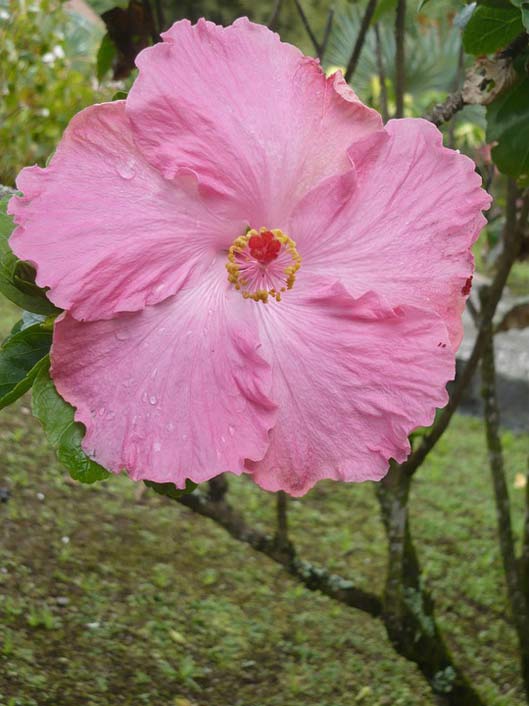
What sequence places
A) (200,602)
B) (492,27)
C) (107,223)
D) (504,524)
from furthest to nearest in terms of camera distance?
(200,602), (504,524), (492,27), (107,223)

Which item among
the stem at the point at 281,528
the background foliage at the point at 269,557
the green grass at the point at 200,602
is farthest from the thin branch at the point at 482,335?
the green grass at the point at 200,602

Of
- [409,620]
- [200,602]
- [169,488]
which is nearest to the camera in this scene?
[169,488]

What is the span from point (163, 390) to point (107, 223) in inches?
5.8

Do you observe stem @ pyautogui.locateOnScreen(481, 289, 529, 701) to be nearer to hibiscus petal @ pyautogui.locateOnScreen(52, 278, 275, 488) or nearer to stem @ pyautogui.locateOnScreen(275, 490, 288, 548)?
stem @ pyautogui.locateOnScreen(275, 490, 288, 548)

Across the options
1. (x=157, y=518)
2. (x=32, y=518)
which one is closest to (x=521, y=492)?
(x=157, y=518)

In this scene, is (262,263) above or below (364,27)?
above

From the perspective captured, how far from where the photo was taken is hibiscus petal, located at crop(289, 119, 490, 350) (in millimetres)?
813

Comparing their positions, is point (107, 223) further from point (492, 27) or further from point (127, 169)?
point (492, 27)

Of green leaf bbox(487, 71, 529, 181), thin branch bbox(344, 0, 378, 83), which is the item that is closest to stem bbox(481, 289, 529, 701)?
thin branch bbox(344, 0, 378, 83)

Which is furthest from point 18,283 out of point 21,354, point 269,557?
point 269,557

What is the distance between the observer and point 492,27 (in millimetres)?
1155

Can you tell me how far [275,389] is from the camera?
807 mm

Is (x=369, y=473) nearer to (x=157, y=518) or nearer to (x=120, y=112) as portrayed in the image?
(x=120, y=112)

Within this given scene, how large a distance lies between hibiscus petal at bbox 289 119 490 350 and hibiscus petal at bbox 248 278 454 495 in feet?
0.11
